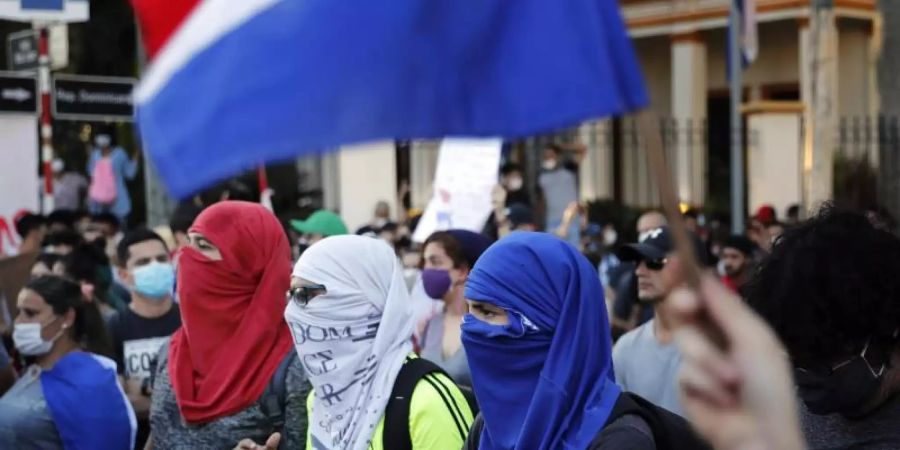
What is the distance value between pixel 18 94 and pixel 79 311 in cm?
786

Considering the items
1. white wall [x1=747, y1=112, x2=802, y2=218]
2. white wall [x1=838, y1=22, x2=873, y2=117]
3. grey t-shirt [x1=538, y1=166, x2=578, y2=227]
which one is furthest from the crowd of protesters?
white wall [x1=838, y1=22, x2=873, y2=117]

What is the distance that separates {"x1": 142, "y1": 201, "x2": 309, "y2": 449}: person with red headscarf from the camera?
4.59 meters

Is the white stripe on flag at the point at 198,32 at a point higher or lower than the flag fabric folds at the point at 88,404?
higher

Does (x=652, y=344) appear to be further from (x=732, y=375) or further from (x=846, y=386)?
(x=732, y=375)

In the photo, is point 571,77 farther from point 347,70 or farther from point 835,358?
point 835,358

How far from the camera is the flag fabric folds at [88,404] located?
527 centimetres

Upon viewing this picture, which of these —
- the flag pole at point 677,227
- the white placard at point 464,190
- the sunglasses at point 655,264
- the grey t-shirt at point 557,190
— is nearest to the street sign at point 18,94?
the white placard at point 464,190

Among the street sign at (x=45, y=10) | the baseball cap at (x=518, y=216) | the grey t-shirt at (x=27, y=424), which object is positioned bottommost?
the grey t-shirt at (x=27, y=424)

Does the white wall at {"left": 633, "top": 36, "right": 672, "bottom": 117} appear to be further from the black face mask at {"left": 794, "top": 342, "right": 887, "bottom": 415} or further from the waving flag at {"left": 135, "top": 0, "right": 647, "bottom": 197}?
the waving flag at {"left": 135, "top": 0, "right": 647, "bottom": 197}

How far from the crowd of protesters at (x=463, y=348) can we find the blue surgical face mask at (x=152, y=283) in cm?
1

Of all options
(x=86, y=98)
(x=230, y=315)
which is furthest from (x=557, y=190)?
(x=230, y=315)

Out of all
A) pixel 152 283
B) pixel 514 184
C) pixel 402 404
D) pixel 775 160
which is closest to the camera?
pixel 402 404

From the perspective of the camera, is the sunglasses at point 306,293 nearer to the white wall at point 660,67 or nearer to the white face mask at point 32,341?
the white face mask at point 32,341

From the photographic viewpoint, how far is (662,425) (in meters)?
3.15
